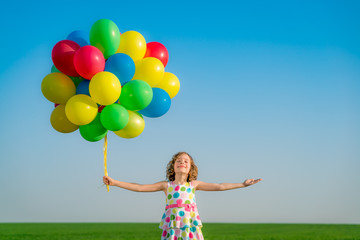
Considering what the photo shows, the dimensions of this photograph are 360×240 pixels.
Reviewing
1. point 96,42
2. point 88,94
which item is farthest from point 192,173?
point 96,42

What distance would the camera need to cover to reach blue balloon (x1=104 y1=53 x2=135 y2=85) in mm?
5812

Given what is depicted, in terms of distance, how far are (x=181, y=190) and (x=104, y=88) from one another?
1.78 metres

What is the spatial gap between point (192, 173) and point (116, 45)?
220 centimetres

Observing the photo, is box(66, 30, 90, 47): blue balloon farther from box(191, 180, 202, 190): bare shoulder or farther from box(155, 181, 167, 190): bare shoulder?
box(191, 180, 202, 190): bare shoulder

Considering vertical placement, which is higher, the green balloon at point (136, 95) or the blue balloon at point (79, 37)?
the blue balloon at point (79, 37)

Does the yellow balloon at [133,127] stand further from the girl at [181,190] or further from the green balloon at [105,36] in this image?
the green balloon at [105,36]

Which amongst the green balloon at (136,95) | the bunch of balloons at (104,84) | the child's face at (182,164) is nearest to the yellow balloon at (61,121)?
the bunch of balloons at (104,84)

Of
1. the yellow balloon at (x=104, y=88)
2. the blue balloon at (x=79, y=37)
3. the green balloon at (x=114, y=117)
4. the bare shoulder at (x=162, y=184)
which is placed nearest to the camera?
the yellow balloon at (x=104, y=88)

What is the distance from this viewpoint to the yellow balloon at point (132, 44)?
20.4 feet

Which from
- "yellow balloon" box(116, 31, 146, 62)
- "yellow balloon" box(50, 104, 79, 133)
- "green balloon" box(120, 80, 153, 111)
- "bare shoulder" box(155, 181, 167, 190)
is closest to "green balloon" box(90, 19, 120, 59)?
"yellow balloon" box(116, 31, 146, 62)

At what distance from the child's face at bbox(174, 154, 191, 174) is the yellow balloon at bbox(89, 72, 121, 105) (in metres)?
1.26

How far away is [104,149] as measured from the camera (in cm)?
616

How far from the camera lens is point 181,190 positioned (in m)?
5.80

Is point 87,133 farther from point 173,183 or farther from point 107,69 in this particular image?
point 173,183
